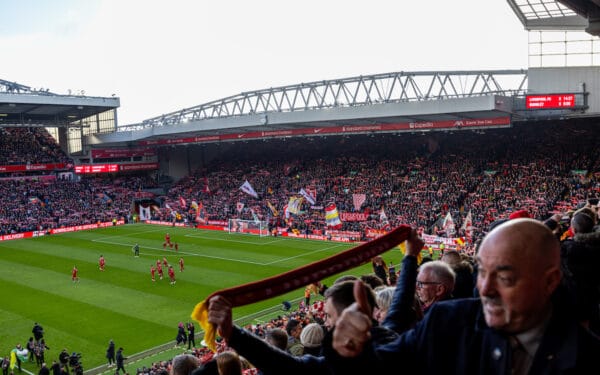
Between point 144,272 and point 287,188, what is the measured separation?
28.0 meters

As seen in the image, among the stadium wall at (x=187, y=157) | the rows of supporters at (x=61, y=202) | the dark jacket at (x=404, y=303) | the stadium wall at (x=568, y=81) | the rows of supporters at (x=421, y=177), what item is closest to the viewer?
the dark jacket at (x=404, y=303)

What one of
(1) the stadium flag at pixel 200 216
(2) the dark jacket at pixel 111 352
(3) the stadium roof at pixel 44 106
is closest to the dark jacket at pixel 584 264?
(2) the dark jacket at pixel 111 352

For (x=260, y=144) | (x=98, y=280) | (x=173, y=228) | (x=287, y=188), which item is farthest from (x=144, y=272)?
(x=260, y=144)

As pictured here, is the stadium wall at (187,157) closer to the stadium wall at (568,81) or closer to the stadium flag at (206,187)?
the stadium flag at (206,187)

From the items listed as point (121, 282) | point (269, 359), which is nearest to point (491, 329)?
point (269, 359)

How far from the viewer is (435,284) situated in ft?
14.9

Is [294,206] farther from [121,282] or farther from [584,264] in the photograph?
[584,264]

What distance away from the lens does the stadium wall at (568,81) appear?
41438 millimetres

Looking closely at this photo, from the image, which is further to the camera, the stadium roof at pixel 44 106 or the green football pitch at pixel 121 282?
the stadium roof at pixel 44 106

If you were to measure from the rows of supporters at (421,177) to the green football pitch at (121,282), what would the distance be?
7.17 meters

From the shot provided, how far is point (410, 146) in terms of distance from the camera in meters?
59.9

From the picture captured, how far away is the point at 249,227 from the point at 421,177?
17500 mm

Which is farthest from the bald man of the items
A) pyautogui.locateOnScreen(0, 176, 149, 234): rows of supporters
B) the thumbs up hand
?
pyautogui.locateOnScreen(0, 176, 149, 234): rows of supporters

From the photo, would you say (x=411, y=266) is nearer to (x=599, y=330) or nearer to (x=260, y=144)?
(x=599, y=330)
